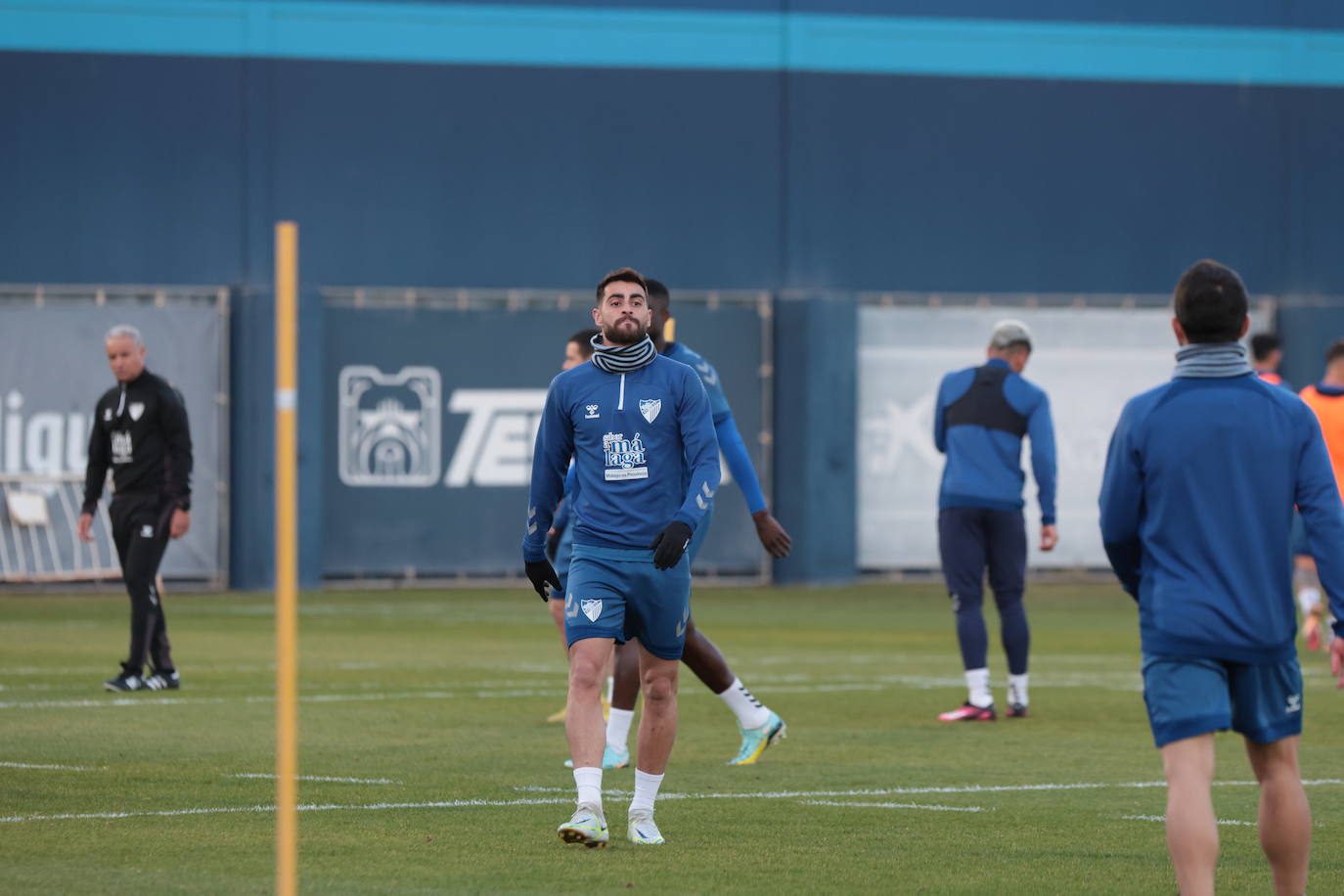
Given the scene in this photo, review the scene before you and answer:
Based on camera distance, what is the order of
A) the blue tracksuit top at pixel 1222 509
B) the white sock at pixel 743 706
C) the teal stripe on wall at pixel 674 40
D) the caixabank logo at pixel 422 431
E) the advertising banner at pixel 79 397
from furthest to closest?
1. the teal stripe on wall at pixel 674 40
2. the caixabank logo at pixel 422 431
3. the advertising banner at pixel 79 397
4. the white sock at pixel 743 706
5. the blue tracksuit top at pixel 1222 509

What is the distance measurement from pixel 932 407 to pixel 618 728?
18.3 meters

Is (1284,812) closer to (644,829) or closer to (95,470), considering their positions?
(644,829)

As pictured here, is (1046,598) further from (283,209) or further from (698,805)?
(698,805)

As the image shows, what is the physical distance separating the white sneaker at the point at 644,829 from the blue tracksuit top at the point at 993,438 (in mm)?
5355

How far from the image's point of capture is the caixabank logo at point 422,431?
87.8 feet

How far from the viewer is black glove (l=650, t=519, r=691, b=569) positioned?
8.19 metres

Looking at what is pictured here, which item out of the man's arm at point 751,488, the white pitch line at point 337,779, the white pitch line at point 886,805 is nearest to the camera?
the white pitch line at point 886,805

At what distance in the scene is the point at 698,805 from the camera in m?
9.38

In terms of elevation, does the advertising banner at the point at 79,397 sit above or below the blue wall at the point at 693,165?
below

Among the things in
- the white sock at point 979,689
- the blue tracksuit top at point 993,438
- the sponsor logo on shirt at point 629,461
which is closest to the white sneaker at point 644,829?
the sponsor logo on shirt at point 629,461

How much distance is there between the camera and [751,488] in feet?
33.8

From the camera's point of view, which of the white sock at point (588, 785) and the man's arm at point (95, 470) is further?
the man's arm at point (95, 470)

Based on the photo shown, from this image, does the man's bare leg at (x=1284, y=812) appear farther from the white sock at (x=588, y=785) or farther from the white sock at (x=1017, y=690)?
the white sock at (x=1017, y=690)

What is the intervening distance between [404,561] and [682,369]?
18.6 m
